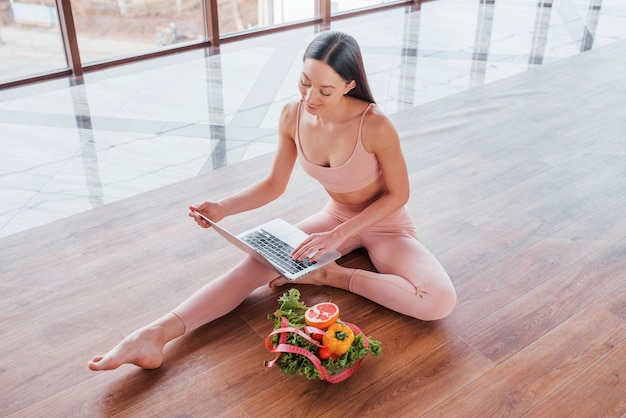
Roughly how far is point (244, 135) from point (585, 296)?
1.89 m

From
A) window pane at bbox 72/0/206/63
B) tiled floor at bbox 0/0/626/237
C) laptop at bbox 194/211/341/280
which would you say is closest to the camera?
laptop at bbox 194/211/341/280

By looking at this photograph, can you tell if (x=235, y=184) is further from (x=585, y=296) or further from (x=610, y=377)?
(x=610, y=377)

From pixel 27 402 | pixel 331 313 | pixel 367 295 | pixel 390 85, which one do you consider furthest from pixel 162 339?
pixel 390 85

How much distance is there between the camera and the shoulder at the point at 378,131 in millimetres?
1824

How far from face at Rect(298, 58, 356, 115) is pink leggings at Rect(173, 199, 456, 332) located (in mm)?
448

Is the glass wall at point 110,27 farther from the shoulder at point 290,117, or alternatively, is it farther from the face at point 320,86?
the face at point 320,86

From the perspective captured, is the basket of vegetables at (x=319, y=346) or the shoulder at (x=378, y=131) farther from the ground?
the shoulder at (x=378, y=131)

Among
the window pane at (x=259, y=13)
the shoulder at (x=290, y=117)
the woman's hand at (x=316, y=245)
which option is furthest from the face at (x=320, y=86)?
the window pane at (x=259, y=13)

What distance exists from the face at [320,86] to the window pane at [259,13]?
333 centimetres

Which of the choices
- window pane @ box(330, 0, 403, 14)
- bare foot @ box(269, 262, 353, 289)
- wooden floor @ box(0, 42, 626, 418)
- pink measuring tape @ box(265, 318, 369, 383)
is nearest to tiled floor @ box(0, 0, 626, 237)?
window pane @ box(330, 0, 403, 14)

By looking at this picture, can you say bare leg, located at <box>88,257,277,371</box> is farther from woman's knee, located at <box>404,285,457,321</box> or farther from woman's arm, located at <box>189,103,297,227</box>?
woman's knee, located at <box>404,285,457,321</box>

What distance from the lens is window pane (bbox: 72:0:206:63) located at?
418cm

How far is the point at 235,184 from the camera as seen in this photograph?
2.76 metres

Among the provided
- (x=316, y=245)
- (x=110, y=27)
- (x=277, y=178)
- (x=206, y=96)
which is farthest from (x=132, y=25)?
(x=316, y=245)
